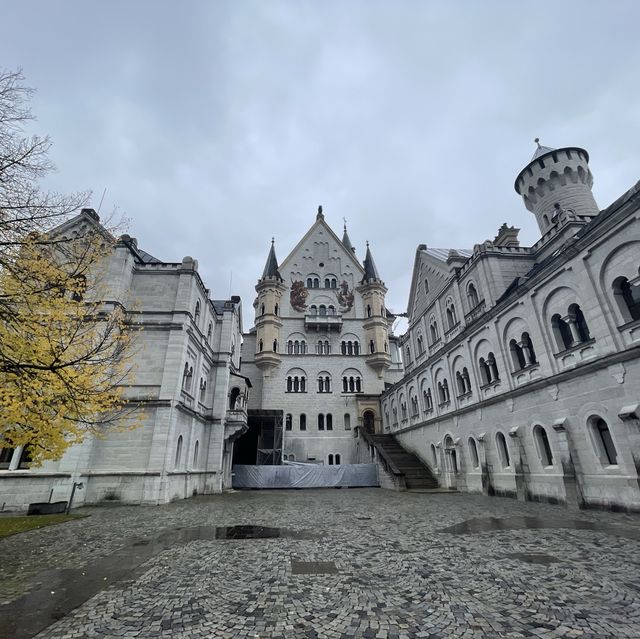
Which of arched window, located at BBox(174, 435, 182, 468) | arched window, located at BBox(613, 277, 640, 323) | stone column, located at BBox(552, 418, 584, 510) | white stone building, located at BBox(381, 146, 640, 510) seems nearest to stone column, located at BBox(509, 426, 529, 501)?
white stone building, located at BBox(381, 146, 640, 510)

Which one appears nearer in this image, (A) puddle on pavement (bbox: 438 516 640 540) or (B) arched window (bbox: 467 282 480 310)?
(A) puddle on pavement (bbox: 438 516 640 540)

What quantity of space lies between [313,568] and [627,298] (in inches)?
542

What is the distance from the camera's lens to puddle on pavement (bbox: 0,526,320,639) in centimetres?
448

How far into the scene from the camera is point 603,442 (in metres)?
12.9

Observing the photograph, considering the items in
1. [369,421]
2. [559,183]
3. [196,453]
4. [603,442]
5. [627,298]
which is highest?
[559,183]

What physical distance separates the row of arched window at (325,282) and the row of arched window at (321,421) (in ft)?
56.9

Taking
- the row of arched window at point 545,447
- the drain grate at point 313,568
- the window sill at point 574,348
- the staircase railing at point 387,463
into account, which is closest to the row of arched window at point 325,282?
the staircase railing at point 387,463

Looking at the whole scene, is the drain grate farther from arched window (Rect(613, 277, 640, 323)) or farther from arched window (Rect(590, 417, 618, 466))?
arched window (Rect(613, 277, 640, 323))

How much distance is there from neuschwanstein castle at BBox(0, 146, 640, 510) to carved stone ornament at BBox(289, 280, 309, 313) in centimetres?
272

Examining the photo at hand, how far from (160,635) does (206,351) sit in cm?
2446

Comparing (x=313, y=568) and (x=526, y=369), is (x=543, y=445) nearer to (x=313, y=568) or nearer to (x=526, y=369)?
(x=526, y=369)

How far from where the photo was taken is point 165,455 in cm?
1934

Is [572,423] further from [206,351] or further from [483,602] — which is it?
[206,351]

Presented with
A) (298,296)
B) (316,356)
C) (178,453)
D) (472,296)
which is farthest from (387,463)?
(298,296)
